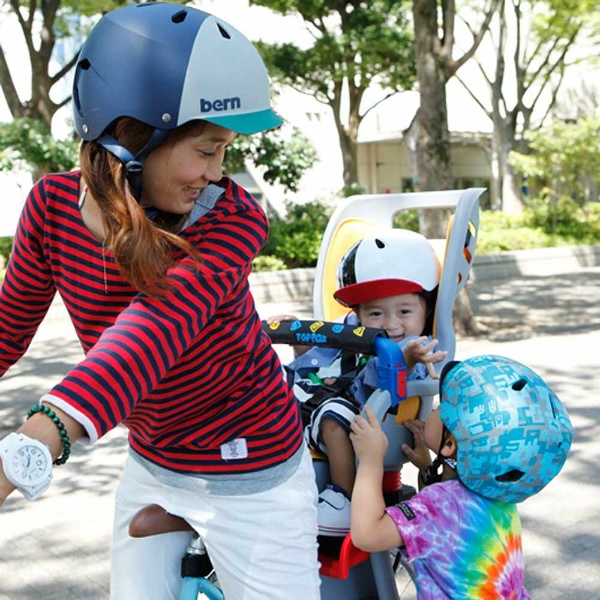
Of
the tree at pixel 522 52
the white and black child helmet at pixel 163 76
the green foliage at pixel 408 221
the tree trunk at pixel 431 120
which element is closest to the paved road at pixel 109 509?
the tree trunk at pixel 431 120

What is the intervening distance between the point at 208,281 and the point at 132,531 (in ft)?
2.24

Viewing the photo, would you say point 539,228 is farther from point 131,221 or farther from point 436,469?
point 131,221

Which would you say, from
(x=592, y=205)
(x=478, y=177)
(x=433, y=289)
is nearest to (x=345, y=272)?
(x=433, y=289)

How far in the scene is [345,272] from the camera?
9.91 feet

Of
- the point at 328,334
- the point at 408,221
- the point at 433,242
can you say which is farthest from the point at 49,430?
the point at 408,221

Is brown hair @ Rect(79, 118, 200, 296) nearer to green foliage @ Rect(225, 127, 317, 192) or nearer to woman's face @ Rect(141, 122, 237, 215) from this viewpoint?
woman's face @ Rect(141, 122, 237, 215)

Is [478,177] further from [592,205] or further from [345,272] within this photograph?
[345,272]

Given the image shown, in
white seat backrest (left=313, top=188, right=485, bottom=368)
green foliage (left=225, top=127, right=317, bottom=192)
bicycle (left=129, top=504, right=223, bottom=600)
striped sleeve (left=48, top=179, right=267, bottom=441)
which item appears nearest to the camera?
striped sleeve (left=48, top=179, right=267, bottom=441)

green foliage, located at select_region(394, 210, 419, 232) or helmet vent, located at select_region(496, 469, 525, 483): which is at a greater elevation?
helmet vent, located at select_region(496, 469, 525, 483)

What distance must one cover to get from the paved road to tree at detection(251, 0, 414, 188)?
10891 millimetres

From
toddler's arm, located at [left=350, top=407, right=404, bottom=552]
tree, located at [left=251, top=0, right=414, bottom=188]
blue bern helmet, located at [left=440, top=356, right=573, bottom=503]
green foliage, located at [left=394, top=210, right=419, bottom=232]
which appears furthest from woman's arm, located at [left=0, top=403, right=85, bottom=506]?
tree, located at [left=251, top=0, right=414, bottom=188]

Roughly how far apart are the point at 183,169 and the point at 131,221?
0.17 m

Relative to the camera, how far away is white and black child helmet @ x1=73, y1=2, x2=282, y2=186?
168 centimetres

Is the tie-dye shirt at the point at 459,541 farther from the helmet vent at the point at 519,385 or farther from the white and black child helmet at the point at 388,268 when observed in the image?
the white and black child helmet at the point at 388,268
